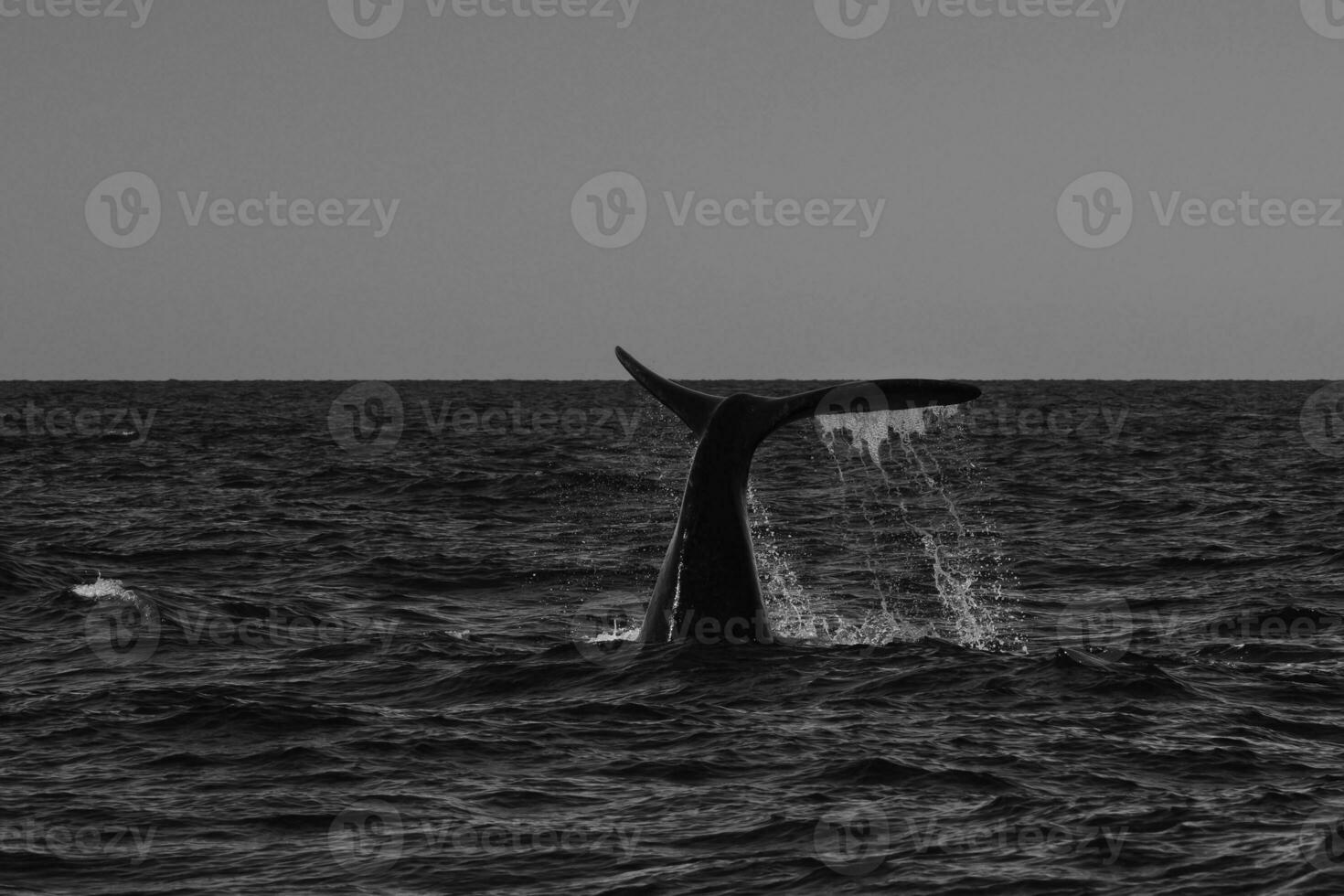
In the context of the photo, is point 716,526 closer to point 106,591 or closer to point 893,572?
point 893,572

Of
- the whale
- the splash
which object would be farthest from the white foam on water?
the whale

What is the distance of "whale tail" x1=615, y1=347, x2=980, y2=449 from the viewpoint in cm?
1129

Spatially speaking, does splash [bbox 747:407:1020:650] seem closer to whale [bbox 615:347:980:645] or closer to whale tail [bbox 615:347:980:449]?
whale tail [bbox 615:347:980:449]

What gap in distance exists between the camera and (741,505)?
1248 cm

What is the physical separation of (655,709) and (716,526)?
1.74m

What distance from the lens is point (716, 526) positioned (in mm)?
12273

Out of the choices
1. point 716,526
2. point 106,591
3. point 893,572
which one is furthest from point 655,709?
point 893,572

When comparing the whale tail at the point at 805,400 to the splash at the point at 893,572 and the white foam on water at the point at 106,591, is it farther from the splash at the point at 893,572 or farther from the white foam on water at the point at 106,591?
the white foam on water at the point at 106,591

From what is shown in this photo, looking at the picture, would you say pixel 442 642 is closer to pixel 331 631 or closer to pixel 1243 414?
pixel 331 631

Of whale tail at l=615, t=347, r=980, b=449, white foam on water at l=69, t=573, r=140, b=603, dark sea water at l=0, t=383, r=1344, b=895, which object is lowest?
dark sea water at l=0, t=383, r=1344, b=895

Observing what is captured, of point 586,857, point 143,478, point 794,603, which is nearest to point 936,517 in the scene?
point 794,603

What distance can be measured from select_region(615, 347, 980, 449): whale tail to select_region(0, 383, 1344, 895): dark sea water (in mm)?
1265

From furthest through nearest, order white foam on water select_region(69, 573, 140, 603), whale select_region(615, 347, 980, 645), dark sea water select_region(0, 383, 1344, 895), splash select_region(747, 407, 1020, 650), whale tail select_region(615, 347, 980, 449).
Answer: white foam on water select_region(69, 573, 140, 603)
splash select_region(747, 407, 1020, 650)
whale select_region(615, 347, 980, 645)
whale tail select_region(615, 347, 980, 449)
dark sea water select_region(0, 383, 1344, 895)

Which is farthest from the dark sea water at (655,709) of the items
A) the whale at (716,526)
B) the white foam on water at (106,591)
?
the whale at (716,526)
